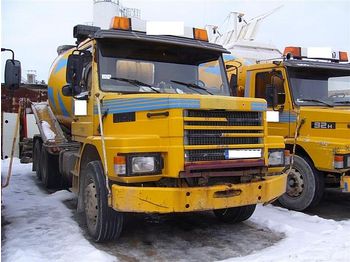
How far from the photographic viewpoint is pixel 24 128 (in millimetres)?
10102

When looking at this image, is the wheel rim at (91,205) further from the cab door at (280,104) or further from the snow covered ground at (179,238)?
the cab door at (280,104)

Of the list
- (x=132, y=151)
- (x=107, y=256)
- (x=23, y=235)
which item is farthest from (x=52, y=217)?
(x=132, y=151)

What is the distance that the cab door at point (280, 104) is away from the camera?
717 cm

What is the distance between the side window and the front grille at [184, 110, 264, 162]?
2.31 meters

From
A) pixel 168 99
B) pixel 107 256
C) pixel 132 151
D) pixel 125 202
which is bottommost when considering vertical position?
pixel 107 256

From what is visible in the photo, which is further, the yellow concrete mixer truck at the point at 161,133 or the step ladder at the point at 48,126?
Answer: the step ladder at the point at 48,126

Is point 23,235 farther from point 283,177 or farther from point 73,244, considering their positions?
point 283,177

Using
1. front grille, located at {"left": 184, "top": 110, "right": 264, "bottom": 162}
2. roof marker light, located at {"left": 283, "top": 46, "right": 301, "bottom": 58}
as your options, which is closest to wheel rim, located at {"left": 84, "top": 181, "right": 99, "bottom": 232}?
front grille, located at {"left": 184, "top": 110, "right": 264, "bottom": 162}

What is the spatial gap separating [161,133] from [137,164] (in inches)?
16.8

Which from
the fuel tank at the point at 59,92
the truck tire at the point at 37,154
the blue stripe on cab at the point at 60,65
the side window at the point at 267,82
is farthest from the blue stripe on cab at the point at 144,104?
the truck tire at the point at 37,154

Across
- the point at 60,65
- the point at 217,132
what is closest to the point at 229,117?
the point at 217,132

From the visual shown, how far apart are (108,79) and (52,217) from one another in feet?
7.74

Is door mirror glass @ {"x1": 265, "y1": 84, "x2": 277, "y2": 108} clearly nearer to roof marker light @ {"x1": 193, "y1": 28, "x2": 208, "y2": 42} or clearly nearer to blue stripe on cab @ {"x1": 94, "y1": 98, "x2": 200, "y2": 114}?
roof marker light @ {"x1": 193, "y1": 28, "x2": 208, "y2": 42}

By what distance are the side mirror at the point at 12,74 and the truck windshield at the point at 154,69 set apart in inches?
38.6
